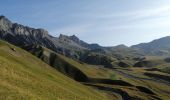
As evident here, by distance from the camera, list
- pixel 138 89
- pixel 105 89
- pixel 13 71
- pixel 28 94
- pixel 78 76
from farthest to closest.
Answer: pixel 78 76 < pixel 138 89 < pixel 105 89 < pixel 13 71 < pixel 28 94

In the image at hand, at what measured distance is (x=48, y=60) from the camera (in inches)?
7470

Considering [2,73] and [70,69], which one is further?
[70,69]

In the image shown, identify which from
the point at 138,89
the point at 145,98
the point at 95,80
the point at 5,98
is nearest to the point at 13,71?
the point at 5,98

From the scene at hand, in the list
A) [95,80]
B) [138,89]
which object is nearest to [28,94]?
[138,89]

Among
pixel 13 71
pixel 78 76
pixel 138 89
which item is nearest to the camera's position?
pixel 13 71

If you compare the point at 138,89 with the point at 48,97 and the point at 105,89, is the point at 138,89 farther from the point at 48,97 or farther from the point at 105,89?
the point at 48,97

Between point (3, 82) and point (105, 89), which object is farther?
point (105, 89)

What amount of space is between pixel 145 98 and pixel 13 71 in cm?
6876

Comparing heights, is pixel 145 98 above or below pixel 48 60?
below

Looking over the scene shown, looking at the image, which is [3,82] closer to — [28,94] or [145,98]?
[28,94]

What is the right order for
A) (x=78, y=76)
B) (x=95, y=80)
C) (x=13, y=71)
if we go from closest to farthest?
(x=13, y=71) → (x=95, y=80) → (x=78, y=76)

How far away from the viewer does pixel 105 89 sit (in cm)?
12888

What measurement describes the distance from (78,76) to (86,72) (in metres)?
8.02

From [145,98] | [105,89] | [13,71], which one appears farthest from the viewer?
[105,89]
